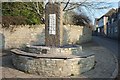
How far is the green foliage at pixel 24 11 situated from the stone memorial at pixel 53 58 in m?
9.41

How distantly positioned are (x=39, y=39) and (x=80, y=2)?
7061 millimetres

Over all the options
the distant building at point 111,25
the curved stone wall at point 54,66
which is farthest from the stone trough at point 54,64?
the distant building at point 111,25

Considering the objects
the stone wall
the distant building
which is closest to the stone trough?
the stone wall

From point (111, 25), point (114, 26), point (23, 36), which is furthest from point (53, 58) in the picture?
point (111, 25)

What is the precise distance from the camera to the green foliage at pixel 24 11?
20.8 metres

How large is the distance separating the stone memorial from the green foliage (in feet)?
30.9

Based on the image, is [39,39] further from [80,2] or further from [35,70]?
[35,70]

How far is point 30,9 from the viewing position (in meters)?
22.6

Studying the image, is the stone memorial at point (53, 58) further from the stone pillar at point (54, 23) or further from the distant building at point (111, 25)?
the distant building at point (111, 25)

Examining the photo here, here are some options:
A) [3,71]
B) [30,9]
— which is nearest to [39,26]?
[30,9]

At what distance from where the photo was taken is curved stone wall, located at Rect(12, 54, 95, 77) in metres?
8.94

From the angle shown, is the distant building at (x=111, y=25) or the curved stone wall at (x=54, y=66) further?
the distant building at (x=111, y=25)

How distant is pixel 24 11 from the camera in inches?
853

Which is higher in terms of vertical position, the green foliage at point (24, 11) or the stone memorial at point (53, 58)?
the green foliage at point (24, 11)
